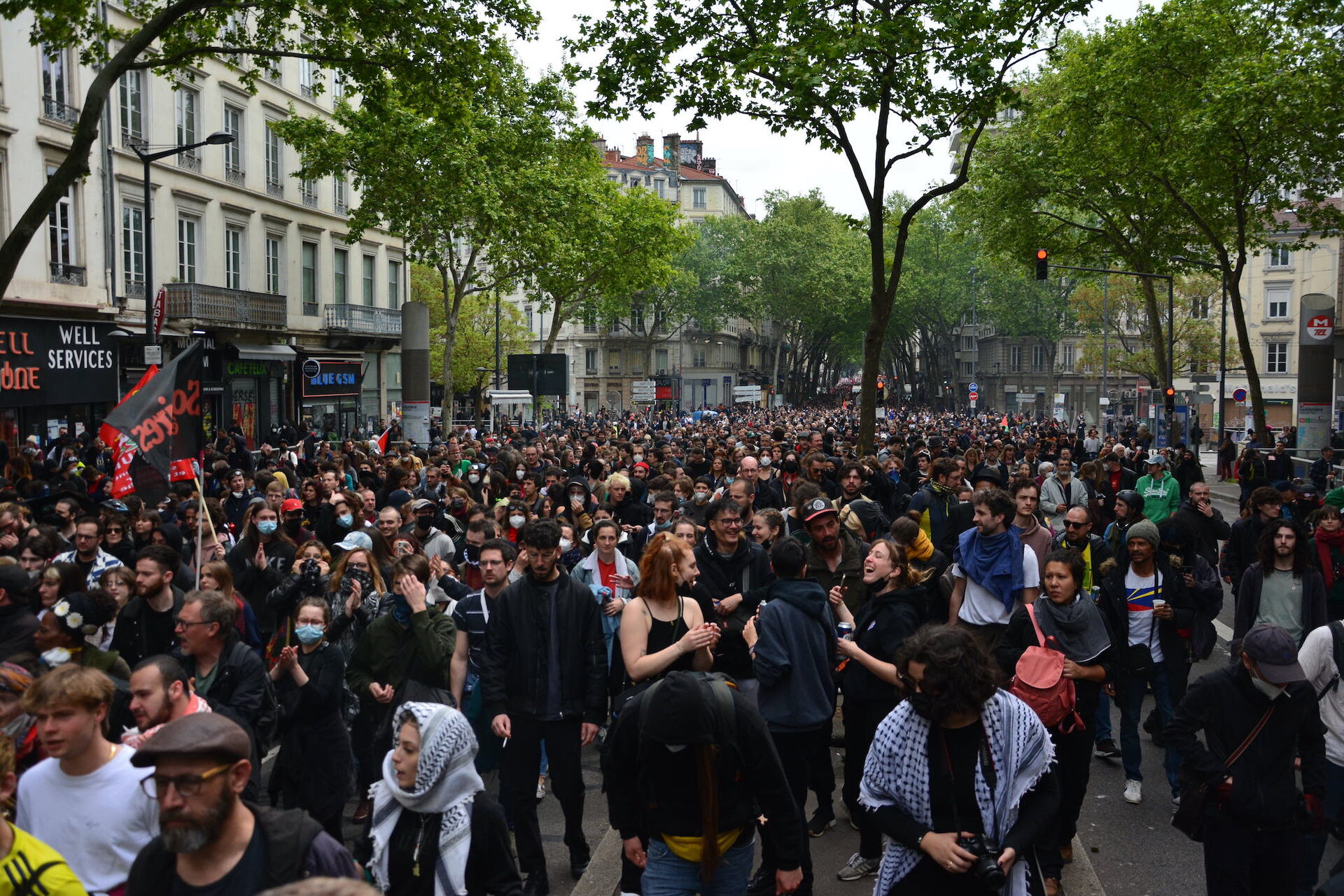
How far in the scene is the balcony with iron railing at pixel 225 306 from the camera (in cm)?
2928

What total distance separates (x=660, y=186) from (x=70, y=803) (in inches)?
3991

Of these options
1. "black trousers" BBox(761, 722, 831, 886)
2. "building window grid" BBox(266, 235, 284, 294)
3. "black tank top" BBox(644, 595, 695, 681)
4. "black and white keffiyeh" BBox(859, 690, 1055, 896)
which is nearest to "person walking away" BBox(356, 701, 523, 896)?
"black and white keffiyeh" BBox(859, 690, 1055, 896)

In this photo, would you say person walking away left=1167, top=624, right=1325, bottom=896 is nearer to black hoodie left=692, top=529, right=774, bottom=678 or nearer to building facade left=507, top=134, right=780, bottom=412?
black hoodie left=692, top=529, right=774, bottom=678

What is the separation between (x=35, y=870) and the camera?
3.21 m

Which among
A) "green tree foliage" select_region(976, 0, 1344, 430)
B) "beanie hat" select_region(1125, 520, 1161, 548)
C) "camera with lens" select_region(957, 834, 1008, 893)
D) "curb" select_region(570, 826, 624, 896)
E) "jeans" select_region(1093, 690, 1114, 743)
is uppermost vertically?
"green tree foliage" select_region(976, 0, 1344, 430)

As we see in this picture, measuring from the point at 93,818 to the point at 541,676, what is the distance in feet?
8.34

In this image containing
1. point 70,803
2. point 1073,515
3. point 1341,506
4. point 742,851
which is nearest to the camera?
point 70,803

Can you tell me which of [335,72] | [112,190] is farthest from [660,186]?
[112,190]

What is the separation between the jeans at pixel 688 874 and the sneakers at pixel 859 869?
6.38ft

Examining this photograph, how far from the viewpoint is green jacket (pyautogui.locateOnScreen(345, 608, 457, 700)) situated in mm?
6168

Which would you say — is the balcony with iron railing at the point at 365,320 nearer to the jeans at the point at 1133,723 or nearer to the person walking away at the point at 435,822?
the jeans at the point at 1133,723

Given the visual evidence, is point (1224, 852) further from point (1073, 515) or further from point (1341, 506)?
point (1341, 506)

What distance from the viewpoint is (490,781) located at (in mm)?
6676

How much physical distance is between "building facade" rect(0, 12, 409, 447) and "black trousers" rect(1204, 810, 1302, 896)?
13.8 meters
